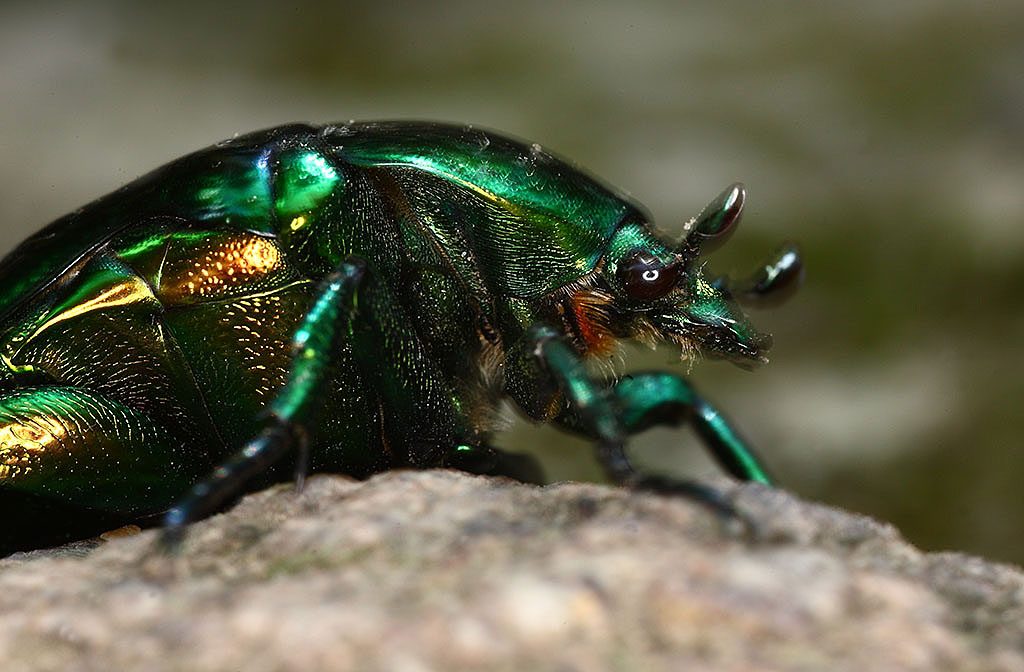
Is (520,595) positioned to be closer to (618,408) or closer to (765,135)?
(618,408)

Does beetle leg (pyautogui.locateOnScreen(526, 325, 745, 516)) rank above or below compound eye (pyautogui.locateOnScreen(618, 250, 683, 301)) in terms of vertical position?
below

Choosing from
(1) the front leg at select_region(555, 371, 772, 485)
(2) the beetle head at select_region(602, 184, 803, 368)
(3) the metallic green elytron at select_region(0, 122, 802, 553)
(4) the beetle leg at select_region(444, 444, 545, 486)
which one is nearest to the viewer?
(1) the front leg at select_region(555, 371, 772, 485)

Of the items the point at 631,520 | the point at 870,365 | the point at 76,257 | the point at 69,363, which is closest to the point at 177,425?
the point at 69,363

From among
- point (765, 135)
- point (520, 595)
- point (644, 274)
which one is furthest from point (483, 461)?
point (765, 135)

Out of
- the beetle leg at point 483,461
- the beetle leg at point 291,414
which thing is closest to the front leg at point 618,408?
the beetle leg at point 483,461

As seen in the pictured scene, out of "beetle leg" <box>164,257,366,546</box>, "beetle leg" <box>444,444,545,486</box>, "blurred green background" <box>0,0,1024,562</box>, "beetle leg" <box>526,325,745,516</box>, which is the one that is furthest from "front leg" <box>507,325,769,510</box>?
"blurred green background" <box>0,0,1024,562</box>

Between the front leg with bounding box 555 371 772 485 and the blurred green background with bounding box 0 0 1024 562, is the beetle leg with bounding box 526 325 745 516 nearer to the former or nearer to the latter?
the front leg with bounding box 555 371 772 485

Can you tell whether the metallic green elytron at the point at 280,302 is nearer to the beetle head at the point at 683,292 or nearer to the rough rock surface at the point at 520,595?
the beetle head at the point at 683,292

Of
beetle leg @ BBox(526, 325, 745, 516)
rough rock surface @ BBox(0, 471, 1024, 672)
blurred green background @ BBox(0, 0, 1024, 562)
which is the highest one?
blurred green background @ BBox(0, 0, 1024, 562)
